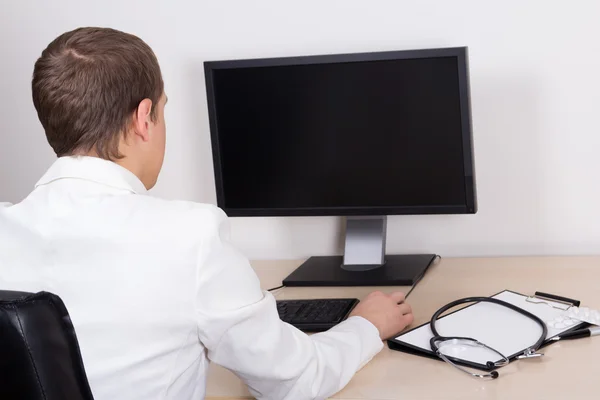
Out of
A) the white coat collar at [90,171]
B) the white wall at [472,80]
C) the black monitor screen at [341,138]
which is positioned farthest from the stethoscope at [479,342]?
the white coat collar at [90,171]

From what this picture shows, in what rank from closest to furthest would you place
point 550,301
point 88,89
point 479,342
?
point 88,89 < point 479,342 < point 550,301

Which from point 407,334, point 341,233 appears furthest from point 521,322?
point 341,233

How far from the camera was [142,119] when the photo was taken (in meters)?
1.14

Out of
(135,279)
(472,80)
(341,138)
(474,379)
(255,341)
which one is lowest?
(474,379)

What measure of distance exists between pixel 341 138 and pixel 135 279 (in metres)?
0.79

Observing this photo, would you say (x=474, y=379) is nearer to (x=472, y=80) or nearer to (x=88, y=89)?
(x=88, y=89)

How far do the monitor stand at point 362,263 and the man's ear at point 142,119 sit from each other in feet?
2.21

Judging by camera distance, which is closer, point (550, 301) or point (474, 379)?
point (474, 379)

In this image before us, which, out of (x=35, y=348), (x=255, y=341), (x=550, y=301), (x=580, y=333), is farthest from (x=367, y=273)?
(x=35, y=348)

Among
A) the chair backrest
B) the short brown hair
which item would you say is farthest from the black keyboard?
the chair backrest

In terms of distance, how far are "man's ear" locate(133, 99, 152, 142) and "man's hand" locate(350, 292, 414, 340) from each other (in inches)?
19.7

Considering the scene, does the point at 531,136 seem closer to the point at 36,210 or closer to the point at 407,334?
the point at 407,334

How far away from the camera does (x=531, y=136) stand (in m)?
1.77

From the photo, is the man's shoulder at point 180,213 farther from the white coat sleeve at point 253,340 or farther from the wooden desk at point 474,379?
the wooden desk at point 474,379
